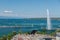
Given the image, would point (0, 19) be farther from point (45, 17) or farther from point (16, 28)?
point (45, 17)

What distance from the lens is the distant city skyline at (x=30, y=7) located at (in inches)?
169

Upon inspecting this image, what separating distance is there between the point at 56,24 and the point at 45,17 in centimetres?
33

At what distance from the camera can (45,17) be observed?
432 centimetres

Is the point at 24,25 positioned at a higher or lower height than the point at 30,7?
lower

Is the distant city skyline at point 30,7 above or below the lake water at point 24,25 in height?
above

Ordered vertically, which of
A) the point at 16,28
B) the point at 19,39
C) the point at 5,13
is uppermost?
the point at 5,13

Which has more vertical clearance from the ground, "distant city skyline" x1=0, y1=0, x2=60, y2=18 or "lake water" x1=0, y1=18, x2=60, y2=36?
"distant city skyline" x1=0, y1=0, x2=60, y2=18

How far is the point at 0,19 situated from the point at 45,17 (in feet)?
3.70

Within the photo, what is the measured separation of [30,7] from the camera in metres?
4.35

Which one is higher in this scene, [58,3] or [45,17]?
[58,3]

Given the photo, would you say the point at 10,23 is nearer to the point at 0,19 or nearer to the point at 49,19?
the point at 0,19

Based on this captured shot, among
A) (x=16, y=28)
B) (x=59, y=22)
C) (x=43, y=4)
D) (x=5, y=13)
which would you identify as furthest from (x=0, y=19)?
(x=59, y=22)

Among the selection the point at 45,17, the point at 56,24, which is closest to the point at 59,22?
the point at 56,24

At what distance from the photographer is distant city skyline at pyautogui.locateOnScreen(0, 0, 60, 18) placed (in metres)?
4.29
